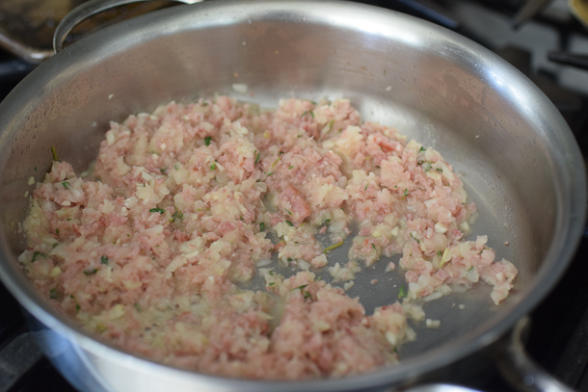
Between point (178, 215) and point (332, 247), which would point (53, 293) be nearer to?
point (178, 215)

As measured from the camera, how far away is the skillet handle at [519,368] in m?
1.13

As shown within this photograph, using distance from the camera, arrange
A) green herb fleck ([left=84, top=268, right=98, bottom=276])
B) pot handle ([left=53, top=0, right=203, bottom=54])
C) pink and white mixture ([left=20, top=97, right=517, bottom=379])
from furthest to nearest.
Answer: pot handle ([left=53, top=0, right=203, bottom=54]), green herb fleck ([left=84, top=268, right=98, bottom=276]), pink and white mixture ([left=20, top=97, right=517, bottom=379])

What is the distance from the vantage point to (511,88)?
5.79ft

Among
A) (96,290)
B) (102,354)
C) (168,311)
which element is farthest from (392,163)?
(102,354)

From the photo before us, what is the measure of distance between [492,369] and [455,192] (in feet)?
2.50

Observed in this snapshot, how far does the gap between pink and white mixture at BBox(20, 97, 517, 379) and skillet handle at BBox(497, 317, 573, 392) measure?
11.7 inches

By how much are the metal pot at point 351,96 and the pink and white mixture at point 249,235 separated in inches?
2.9

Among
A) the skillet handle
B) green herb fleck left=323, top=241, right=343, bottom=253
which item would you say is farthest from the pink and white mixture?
the skillet handle

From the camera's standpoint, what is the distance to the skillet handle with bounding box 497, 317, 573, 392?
3.72 ft

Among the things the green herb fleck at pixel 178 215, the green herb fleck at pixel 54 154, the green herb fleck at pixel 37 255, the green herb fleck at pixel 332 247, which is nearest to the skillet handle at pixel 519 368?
the green herb fleck at pixel 332 247

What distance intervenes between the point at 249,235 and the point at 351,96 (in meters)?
0.68

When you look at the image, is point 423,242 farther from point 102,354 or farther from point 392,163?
point 102,354

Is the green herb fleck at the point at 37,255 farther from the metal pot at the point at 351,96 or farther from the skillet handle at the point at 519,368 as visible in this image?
the skillet handle at the point at 519,368

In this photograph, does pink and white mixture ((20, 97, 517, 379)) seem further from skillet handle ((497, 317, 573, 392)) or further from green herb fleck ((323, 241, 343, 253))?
skillet handle ((497, 317, 573, 392))
